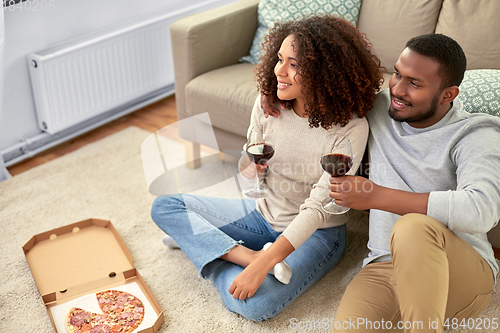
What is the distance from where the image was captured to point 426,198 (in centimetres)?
126

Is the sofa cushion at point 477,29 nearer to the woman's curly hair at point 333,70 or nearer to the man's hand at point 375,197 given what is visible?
the woman's curly hair at point 333,70

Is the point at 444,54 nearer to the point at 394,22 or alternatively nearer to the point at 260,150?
the point at 260,150

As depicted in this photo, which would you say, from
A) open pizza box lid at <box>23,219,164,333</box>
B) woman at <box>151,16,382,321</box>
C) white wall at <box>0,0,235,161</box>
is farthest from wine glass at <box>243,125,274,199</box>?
white wall at <box>0,0,235,161</box>

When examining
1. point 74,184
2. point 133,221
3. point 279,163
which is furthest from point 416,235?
point 74,184

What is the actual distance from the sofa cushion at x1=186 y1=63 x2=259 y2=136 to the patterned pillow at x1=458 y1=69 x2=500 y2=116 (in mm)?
882

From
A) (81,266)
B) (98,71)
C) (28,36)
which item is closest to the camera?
(81,266)

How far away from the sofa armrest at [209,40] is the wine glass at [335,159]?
1.04 m

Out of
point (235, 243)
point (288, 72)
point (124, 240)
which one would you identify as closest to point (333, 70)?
point (288, 72)

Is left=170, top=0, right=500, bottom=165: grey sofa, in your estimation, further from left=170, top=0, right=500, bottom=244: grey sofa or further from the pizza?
→ the pizza

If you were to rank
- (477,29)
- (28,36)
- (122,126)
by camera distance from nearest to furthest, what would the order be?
1. (477,29)
2. (28,36)
3. (122,126)

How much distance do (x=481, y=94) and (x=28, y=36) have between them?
83.2 inches

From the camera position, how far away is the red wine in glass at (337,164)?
4.34 feet

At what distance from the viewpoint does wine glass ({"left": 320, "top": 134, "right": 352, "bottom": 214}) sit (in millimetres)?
1327

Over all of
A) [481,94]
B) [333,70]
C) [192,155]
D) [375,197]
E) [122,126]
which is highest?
[333,70]
